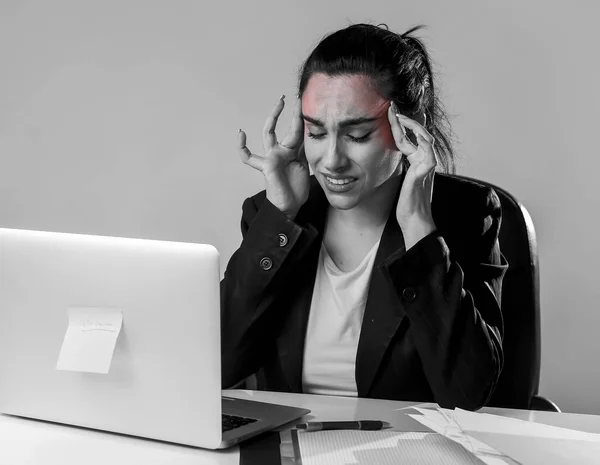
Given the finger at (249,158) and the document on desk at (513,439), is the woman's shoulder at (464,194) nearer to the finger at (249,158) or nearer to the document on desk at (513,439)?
the finger at (249,158)

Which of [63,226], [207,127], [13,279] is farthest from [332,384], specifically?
[63,226]

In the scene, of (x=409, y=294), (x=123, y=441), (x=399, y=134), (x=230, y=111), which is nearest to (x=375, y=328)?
(x=409, y=294)

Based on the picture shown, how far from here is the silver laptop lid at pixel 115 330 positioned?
1.16m

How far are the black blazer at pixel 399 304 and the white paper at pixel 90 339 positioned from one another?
50cm

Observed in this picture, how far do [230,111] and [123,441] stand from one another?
1897mm

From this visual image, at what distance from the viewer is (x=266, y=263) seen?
5.48ft

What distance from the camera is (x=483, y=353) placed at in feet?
5.03

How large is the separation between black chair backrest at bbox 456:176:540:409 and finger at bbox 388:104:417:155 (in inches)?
10.4

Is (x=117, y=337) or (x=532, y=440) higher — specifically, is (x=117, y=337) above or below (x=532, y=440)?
above

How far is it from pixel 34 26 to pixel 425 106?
1780 millimetres

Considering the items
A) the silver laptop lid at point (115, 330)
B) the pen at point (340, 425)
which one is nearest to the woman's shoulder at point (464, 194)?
the pen at point (340, 425)

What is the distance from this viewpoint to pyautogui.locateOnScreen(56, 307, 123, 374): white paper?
1204 millimetres

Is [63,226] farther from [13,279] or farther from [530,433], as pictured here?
[530,433]

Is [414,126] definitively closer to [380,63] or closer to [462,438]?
[380,63]
